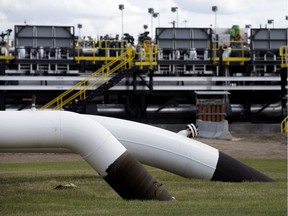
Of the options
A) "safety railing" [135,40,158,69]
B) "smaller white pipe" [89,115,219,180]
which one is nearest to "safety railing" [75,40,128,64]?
"safety railing" [135,40,158,69]

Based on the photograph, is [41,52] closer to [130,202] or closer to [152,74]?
[152,74]

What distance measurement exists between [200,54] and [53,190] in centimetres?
3048

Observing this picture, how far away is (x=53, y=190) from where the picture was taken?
14320 mm

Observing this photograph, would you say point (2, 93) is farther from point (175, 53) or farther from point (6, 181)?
point (6, 181)

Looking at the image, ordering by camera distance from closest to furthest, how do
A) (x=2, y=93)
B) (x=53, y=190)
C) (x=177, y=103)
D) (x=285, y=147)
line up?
(x=53, y=190)
(x=285, y=147)
(x=2, y=93)
(x=177, y=103)

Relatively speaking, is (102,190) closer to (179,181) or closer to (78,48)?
(179,181)

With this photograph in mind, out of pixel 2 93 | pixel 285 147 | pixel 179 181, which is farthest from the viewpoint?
pixel 2 93

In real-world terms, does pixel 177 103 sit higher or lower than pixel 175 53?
lower

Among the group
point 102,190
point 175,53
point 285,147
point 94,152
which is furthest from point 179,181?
point 175,53

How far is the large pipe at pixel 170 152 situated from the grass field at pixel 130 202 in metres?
0.30

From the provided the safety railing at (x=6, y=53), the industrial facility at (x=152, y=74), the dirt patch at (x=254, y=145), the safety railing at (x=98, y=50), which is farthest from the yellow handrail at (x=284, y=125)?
the safety railing at (x=6, y=53)

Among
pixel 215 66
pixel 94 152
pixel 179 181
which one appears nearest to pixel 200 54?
pixel 215 66

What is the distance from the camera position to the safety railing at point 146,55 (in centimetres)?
4100

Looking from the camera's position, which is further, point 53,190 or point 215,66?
point 215,66
